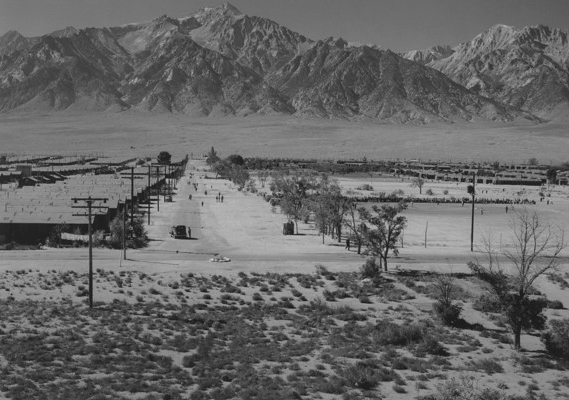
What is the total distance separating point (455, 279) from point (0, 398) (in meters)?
27.9

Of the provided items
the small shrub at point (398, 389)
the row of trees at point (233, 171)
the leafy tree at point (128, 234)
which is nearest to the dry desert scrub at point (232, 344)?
the small shrub at point (398, 389)

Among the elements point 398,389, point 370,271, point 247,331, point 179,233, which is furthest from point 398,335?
point 179,233

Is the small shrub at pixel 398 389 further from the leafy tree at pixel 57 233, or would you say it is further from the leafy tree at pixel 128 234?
the leafy tree at pixel 57 233

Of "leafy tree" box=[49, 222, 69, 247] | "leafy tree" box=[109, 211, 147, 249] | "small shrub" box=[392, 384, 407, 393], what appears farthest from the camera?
"leafy tree" box=[109, 211, 147, 249]

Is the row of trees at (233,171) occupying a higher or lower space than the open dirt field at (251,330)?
higher

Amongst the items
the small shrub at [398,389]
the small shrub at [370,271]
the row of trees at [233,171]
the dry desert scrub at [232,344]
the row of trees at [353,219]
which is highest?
the row of trees at [233,171]

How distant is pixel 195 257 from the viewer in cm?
4706

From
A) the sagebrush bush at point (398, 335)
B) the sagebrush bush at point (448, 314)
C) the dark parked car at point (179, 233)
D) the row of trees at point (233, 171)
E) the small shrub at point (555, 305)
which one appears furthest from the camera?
the row of trees at point (233, 171)

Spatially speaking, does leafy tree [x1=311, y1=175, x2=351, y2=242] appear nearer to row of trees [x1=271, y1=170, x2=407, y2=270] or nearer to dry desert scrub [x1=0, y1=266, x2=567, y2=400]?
row of trees [x1=271, y1=170, x2=407, y2=270]

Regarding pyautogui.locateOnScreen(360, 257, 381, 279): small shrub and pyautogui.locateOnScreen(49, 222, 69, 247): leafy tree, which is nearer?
pyautogui.locateOnScreen(360, 257, 381, 279): small shrub

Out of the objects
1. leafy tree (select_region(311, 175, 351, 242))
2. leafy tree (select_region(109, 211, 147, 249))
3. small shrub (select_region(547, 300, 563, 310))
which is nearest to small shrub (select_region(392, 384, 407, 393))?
small shrub (select_region(547, 300, 563, 310))

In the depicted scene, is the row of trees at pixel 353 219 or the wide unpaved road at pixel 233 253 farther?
the row of trees at pixel 353 219

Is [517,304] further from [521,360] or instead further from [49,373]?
[49,373]

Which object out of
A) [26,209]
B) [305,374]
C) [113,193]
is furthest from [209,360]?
[113,193]
